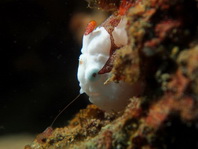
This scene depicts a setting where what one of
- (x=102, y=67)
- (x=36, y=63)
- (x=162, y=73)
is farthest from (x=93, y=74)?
(x=36, y=63)

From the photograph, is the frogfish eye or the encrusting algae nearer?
the encrusting algae

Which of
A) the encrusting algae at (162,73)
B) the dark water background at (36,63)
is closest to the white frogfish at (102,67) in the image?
the encrusting algae at (162,73)

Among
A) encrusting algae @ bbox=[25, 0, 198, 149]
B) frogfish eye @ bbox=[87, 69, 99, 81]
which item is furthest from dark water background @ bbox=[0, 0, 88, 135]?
encrusting algae @ bbox=[25, 0, 198, 149]

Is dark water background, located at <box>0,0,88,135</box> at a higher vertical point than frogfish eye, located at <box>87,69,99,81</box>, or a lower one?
higher

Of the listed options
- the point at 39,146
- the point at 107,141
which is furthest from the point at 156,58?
the point at 39,146

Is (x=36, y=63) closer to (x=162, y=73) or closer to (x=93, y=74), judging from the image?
(x=93, y=74)

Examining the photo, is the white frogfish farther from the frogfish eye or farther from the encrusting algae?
the encrusting algae
